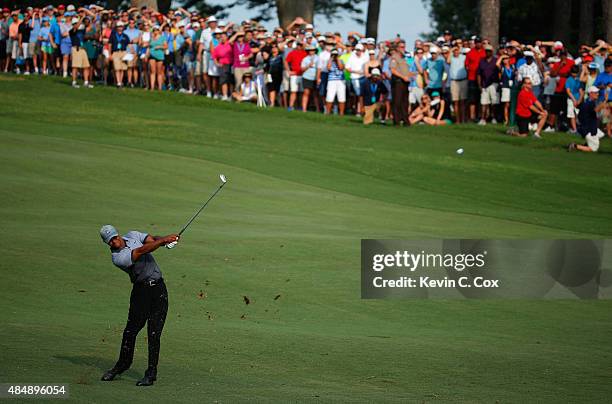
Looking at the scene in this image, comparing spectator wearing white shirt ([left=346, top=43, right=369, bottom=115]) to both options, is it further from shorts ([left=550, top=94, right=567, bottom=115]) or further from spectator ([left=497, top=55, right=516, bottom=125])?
shorts ([left=550, top=94, right=567, bottom=115])

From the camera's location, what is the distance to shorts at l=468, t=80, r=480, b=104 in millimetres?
35375

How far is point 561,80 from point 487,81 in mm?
2129

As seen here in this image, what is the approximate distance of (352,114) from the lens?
38.6 meters

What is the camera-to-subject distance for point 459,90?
117ft

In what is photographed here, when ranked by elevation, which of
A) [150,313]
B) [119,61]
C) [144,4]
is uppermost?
[144,4]

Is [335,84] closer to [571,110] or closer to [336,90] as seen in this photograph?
[336,90]

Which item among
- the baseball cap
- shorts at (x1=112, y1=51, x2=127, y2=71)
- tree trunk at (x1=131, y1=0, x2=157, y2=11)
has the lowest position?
the baseball cap

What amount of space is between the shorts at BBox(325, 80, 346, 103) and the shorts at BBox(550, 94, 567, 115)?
20.1 feet

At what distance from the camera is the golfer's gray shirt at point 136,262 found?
36.6ft

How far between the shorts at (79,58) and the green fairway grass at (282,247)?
13.0 ft

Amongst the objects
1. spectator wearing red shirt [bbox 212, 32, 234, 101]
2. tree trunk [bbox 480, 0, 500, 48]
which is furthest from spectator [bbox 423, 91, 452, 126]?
spectator wearing red shirt [bbox 212, 32, 234, 101]

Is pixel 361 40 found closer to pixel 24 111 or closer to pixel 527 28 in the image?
pixel 24 111

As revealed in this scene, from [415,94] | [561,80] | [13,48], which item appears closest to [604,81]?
[561,80]

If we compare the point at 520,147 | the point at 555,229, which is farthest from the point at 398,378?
the point at 520,147
